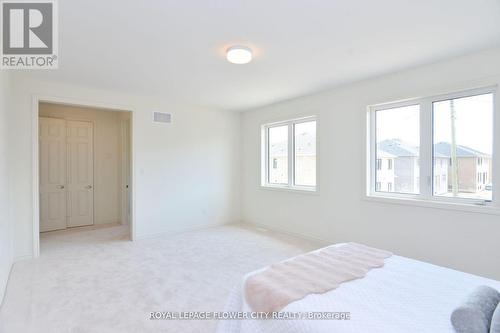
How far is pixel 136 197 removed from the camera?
4414 millimetres

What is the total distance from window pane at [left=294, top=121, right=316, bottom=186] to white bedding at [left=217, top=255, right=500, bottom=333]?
111 inches

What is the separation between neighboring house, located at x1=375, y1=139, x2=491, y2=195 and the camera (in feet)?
9.12

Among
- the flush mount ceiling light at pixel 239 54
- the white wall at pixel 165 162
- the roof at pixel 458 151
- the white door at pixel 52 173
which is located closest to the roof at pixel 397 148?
the roof at pixel 458 151

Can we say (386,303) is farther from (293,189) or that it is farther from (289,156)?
(289,156)

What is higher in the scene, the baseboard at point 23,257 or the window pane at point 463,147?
the window pane at point 463,147

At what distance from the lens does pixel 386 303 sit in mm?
1379

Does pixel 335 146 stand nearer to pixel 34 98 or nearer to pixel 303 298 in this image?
pixel 303 298

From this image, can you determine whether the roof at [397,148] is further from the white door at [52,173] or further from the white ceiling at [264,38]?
the white door at [52,173]

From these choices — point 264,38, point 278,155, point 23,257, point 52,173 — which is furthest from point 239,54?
point 52,173

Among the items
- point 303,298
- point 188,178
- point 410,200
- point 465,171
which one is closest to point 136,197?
point 188,178

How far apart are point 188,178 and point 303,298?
13.2 ft

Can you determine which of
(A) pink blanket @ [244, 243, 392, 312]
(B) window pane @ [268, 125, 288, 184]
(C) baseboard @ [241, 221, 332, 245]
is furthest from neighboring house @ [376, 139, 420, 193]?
(B) window pane @ [268, 125, 288, 184]

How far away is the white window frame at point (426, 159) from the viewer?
2.60 m

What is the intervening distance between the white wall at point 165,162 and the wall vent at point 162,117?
91 millimetres
